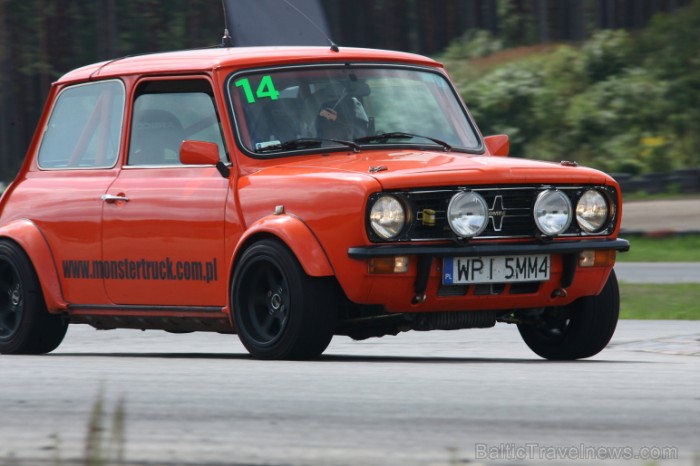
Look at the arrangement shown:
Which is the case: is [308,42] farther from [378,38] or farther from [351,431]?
[378,38]

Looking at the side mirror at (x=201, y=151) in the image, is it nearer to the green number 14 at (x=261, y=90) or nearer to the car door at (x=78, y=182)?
the green number 14 at (x=261, y=90)

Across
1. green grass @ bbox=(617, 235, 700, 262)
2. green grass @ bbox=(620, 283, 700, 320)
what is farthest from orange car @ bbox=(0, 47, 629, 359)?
green grass @ bbox=(617, 235, 700, 262)

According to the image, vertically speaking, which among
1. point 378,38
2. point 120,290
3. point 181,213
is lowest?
point 378,38

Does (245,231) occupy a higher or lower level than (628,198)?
higher

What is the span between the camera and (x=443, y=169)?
768cm

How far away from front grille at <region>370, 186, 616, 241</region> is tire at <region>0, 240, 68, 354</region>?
2.91 metres

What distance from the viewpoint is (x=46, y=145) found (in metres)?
10.0

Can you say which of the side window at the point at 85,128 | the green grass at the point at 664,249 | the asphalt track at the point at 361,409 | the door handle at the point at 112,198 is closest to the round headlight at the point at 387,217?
the asphalt track at the point at 361,409

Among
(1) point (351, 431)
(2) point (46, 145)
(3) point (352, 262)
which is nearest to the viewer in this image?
(1) point (351, 431)

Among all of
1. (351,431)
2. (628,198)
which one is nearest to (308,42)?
(351,431)

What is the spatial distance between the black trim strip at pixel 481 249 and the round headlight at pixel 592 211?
0.09 metres

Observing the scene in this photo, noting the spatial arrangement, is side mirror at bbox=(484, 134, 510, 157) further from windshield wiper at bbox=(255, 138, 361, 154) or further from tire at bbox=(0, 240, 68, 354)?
tire at bbox=(0, 240, 68, 354)

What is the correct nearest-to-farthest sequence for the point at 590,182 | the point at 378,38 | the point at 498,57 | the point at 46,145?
1. the point at 590,182
2. the point at 46,145
3. the point at 498,57
4. the point at 378,38

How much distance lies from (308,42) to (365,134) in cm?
206
